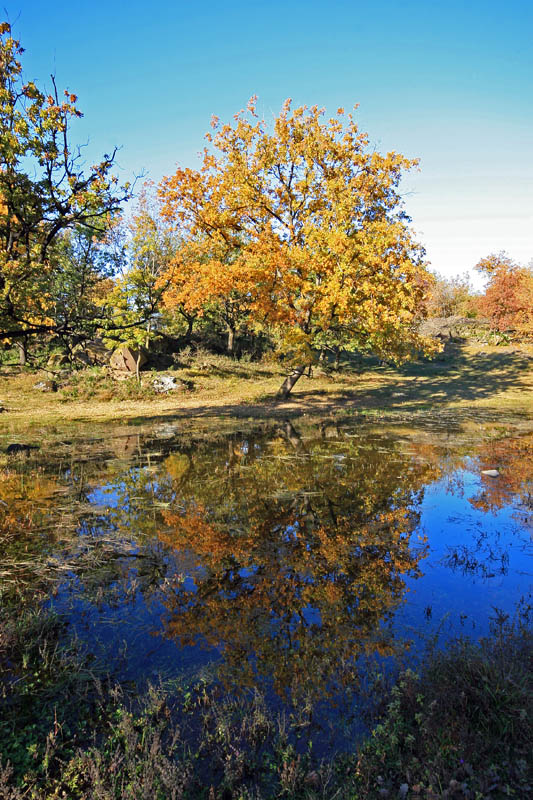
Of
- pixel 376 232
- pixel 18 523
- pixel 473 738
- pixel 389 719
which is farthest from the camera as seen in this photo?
pixel 376 232

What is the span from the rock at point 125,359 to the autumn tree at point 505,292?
104ft

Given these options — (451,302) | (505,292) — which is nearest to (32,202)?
(505,292)

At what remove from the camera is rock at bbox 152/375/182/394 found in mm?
28672

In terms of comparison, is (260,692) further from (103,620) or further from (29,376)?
(29,376)

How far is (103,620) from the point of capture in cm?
526

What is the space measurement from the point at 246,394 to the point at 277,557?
22.5m

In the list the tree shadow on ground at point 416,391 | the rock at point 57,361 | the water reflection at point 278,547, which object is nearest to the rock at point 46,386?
the rock at point 57,361

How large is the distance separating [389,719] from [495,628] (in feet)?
6.60

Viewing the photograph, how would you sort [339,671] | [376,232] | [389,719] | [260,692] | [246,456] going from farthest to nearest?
[376,232]
[246,456]
[339,671]
[260,692]
[389,719]

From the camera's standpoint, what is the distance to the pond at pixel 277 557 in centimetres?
464

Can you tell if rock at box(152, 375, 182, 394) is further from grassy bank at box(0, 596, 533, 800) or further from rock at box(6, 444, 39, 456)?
grassy bank at box(0, 596, 533, 800)

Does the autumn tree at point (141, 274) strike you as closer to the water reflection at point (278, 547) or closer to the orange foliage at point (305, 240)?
the orange foliage at point (305, 240)

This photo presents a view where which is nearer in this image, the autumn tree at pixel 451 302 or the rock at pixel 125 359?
the rock at pixel 125 359

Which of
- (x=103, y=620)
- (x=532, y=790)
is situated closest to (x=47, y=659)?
(x=103, y=620)
